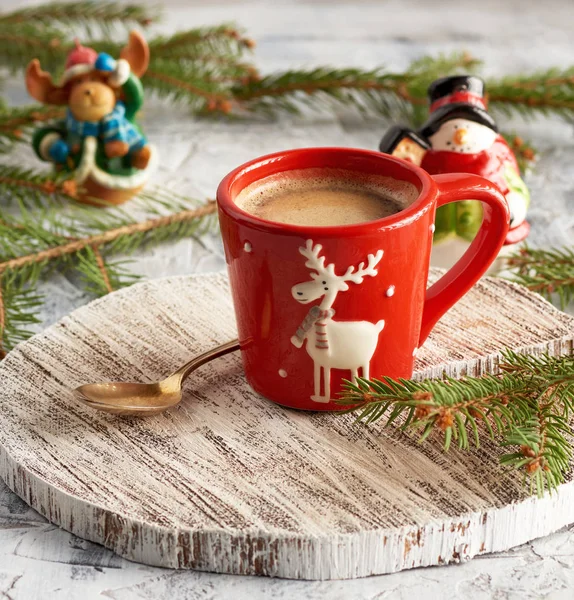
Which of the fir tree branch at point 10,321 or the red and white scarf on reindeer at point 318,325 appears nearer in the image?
the red and white scarf on reindeer at point 318,325

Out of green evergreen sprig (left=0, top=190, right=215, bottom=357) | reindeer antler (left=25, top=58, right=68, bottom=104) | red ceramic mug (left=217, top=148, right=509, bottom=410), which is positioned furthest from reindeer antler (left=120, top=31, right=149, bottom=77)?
red ceramic mug (left=217, top=148, right=509, bottom=410)

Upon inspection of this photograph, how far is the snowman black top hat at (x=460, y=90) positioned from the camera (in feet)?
3.27

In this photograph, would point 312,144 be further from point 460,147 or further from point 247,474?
point 247,474

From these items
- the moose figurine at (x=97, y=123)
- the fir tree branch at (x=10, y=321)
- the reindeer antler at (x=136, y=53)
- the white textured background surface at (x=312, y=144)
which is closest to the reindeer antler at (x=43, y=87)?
the moose figurine at (x=97, y=123)

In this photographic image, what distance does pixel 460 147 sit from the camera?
0.97 metres

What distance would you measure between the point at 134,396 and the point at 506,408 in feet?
0.97

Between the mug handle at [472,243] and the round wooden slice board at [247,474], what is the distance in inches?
2.2

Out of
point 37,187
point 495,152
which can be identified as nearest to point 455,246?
point 495,152

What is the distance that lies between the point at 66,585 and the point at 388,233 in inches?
13.2

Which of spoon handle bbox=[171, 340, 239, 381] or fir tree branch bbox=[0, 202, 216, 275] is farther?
fir tree branch bbox=[0, 202, 216, 275]

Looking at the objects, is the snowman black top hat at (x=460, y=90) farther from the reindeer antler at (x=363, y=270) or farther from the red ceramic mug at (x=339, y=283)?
the reindeer antler at (x=363, y=270)

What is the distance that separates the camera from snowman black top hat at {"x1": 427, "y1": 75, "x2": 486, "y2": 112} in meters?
1.00

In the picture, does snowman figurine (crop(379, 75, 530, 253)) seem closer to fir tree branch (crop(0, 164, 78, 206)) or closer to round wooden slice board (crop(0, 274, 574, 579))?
round wooden slice board (crop(0, 274, 574, 579))

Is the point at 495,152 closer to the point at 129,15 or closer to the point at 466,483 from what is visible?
the point at 466,483
